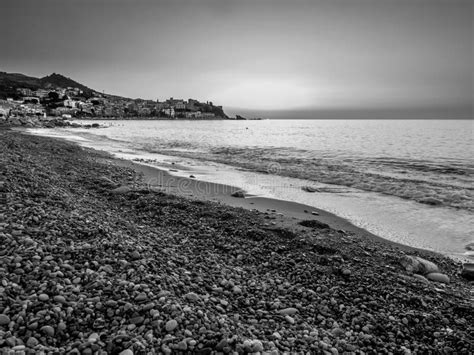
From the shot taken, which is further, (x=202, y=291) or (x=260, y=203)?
(x=260, y=203)

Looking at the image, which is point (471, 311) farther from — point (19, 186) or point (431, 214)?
point (19, 186)

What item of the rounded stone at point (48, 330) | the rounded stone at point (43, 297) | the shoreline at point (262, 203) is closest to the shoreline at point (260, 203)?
the shoreline at point (262, 203)

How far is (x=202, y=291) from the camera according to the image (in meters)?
3.92

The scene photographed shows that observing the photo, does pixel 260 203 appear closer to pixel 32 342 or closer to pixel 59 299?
pixel 59 299

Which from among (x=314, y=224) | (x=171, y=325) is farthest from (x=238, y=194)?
(x=171, y=325)

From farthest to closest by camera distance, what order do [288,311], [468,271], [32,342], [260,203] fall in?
[260,203] < [468,271] < [288,311] < [32,342]

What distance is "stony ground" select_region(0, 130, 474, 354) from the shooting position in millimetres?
2885

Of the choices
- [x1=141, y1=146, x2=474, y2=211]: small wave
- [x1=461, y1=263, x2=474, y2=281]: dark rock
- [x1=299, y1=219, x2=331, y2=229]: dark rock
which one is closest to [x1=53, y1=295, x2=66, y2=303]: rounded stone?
[x1=299, y1=219, x2=331, y2=229]: dark rock

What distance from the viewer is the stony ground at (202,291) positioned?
288cm

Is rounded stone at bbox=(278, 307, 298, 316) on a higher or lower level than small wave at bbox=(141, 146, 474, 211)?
lower

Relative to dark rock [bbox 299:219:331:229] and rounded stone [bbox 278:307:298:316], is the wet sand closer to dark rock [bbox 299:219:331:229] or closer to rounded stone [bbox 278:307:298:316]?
dark rock [bbox 299:219:331:229]

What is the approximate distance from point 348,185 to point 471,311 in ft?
31.6

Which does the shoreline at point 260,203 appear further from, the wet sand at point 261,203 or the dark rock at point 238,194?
the dark rock at point 238,194

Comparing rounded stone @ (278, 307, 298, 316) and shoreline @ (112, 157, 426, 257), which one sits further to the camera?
shoreline @ (112, 157, 426, 257)
